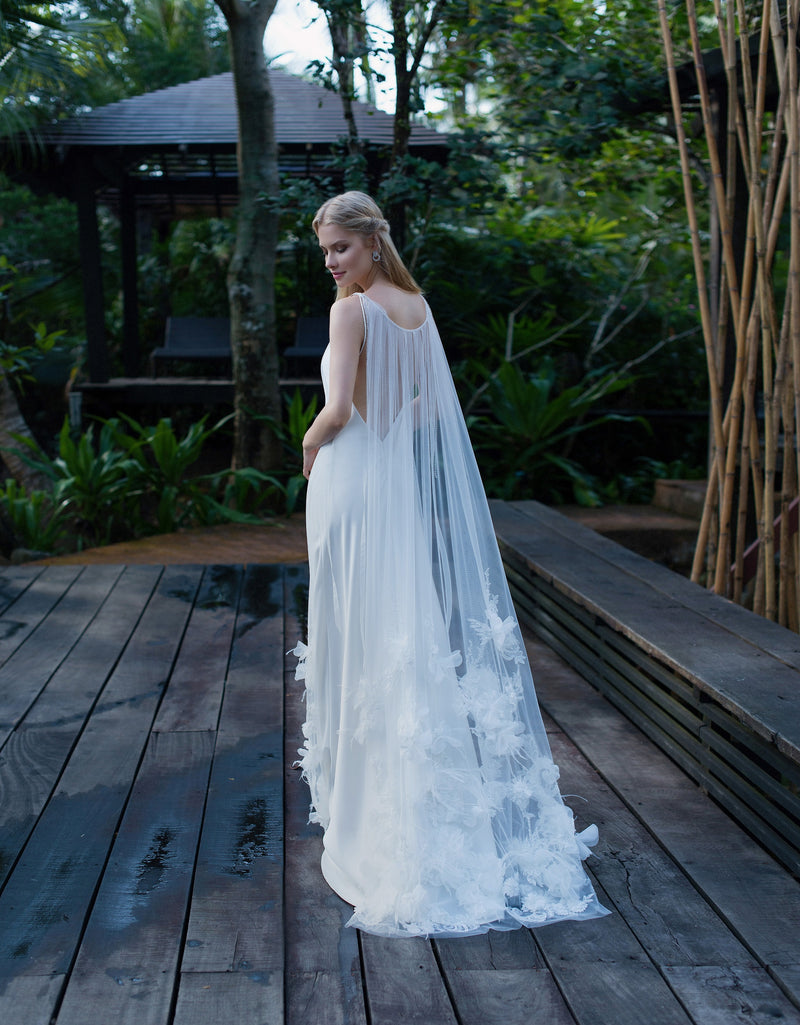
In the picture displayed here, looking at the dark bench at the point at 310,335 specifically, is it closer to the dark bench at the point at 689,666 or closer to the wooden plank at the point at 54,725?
the wooden plank at the point at 54,725

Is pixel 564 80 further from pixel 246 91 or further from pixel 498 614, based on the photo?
pixel 498 614

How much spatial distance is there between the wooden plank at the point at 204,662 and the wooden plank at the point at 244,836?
5 centimetres

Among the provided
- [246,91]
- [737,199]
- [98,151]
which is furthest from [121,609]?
[98,151]

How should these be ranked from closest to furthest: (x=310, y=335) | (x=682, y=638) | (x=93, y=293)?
(x=682, y=638), (x=93, y=293), (x=310, y=335)

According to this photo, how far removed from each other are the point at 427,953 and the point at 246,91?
232 inches

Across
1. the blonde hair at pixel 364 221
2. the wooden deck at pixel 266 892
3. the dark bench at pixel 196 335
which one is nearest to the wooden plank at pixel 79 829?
the wooden deck at pixel 266 892

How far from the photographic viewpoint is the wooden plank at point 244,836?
1.80m

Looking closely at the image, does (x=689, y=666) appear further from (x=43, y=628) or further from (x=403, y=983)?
(x=43, y=628)

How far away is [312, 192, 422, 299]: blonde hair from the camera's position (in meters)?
2.10

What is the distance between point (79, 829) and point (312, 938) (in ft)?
2.45

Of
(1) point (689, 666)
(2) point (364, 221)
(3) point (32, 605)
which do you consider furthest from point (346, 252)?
(3) point (32, 605)

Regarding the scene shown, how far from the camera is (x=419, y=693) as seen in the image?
2045mm

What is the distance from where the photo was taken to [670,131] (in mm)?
6082

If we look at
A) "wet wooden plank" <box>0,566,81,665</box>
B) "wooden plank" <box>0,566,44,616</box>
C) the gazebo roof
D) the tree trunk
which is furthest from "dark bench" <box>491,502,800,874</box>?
the gazebo roof
